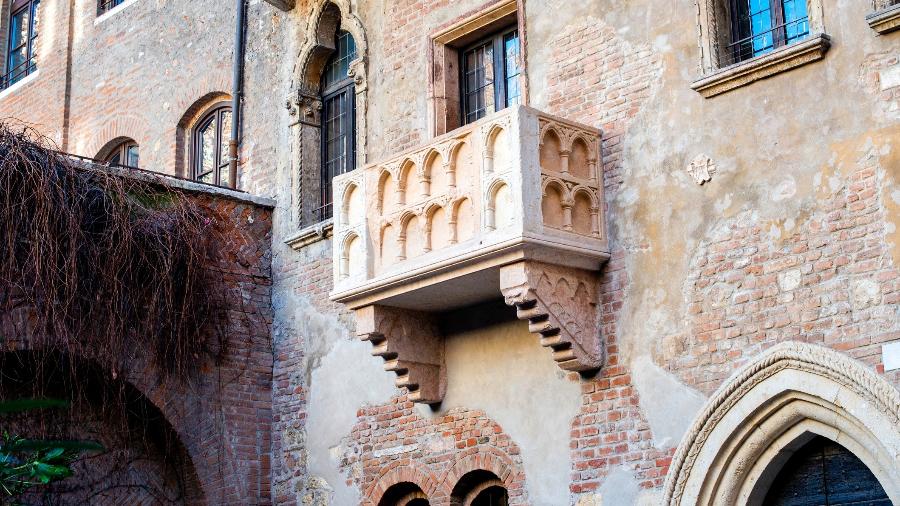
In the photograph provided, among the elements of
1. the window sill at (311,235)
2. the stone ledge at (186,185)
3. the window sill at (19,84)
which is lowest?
the window sill at (311,235)

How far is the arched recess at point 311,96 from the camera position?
42.1 ft

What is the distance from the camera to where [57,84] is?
17.3m

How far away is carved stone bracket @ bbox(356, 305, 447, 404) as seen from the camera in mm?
10695

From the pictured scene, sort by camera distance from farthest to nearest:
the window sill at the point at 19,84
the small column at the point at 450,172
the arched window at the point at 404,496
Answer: the window sill at the point at 19,84, the arched window at the point at 404,496, the small column at the point at 450,172

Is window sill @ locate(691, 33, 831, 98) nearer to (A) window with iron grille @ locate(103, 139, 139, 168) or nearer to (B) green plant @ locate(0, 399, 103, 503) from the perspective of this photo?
(B) green plant @ locate(0, 399, 103, 503)

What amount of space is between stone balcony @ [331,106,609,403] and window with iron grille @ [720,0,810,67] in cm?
120

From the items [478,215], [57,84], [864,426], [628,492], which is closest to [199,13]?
[57,84]

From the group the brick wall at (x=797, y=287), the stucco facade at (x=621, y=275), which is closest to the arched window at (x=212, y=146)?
the stucco facade at (x=621, y=275)

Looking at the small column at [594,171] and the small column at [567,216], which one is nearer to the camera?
the small column at [567,216]

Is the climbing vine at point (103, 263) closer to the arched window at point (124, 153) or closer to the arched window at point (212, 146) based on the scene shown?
the arched window at point (212, 146)

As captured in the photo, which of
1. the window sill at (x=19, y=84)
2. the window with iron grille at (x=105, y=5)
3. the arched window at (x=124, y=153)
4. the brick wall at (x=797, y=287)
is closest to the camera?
the brick wall at (x=797, y=287)

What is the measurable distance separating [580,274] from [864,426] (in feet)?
8.04

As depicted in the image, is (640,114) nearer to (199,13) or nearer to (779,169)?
(779,169)

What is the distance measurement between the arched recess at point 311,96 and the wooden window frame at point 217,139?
168 centimetres
